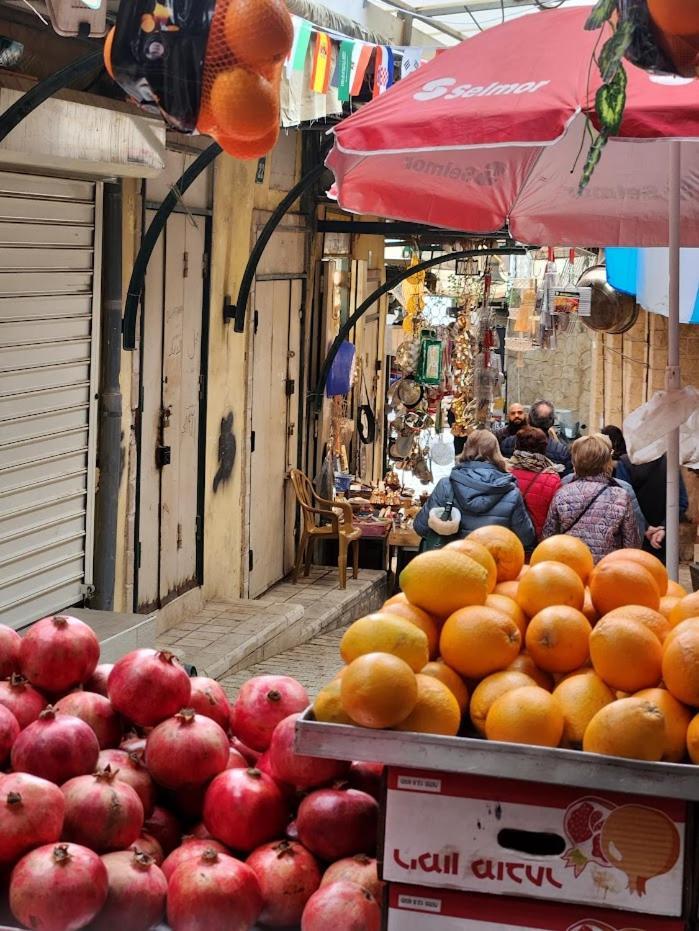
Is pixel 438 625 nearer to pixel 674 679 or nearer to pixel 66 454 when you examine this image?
pixel 674 679

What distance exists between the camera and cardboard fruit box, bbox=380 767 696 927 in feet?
7.32

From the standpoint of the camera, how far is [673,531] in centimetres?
421

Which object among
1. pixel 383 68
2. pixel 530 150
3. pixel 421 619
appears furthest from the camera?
pixel 383 68

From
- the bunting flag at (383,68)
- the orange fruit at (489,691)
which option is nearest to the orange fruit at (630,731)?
the orange fruit at (489,691)

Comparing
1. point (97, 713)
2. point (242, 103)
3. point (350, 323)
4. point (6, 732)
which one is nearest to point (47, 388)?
point (97, 713)

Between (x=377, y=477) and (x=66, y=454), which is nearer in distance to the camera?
(x=66, y=454)

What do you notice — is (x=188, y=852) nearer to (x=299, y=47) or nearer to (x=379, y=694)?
(x=379, y=694)

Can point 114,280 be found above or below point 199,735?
above

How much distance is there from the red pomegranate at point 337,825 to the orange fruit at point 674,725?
667mm

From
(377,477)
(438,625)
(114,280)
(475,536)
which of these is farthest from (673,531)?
(377,477)

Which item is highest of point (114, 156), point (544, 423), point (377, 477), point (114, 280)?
point (114, 156)

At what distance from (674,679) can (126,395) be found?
5726 mm

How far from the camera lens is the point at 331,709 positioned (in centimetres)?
242

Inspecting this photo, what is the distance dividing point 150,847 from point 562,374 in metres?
23.1
